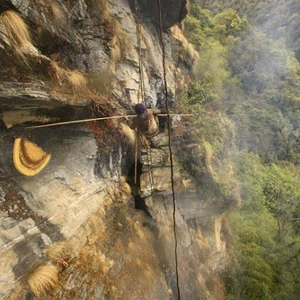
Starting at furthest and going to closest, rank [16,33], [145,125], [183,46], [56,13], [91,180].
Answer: [183,46], [145,125], [91,180], [56,13], [16,33]

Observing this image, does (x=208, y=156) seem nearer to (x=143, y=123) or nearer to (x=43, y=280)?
(x=143, y=123)

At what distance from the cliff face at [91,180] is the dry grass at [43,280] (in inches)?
0.6

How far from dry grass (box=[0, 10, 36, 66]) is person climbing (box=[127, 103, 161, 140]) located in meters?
2.54

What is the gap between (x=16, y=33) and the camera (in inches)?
138

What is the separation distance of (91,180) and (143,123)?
2021mm

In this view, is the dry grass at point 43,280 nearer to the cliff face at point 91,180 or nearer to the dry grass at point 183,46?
the cliff face at point 91,180

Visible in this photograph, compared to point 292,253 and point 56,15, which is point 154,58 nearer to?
point 56,15

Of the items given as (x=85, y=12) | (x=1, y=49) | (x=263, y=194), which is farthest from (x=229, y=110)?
(x=1, y=49)

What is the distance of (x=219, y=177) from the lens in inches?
327

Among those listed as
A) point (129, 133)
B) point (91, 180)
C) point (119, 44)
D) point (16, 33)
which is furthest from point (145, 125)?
point (16, 33)

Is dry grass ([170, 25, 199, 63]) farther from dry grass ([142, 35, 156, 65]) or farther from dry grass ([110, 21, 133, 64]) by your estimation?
dry grass ([110, 21, 133, 64])

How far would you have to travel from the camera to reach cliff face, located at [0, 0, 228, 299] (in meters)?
3.62

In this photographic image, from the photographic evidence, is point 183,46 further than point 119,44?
Yes

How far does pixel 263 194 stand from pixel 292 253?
2992 mm
